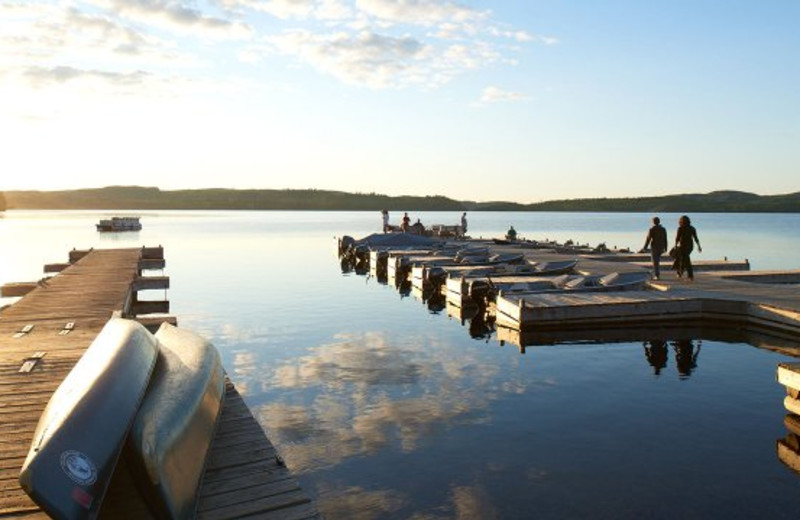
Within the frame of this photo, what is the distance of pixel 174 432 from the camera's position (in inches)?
268

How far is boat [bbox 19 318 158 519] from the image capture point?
18.0 ft

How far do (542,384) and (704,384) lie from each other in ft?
12.0

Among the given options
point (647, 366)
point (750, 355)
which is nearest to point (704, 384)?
point (647, 366)

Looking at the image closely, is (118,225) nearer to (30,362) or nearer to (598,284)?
(598,284)

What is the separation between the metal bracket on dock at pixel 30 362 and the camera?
10031mm

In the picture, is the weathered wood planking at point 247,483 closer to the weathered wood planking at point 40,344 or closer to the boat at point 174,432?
the boat at point 174,432

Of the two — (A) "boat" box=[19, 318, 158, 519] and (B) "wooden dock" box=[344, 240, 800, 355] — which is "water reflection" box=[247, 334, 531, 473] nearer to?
(B) "wooden dock" box=[344, 240, 800, 355]

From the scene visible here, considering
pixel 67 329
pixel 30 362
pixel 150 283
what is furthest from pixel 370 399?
pixel 150 283

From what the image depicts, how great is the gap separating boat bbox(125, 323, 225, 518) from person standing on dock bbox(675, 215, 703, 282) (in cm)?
1811

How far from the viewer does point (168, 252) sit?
6525 centimetres

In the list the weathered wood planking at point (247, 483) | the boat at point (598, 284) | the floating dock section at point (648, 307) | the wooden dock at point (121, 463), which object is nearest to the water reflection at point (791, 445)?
the floating dock section at point (648, 307)

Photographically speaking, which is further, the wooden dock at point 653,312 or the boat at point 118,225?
the boat at point 118,225

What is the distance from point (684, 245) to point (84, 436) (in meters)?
22.2

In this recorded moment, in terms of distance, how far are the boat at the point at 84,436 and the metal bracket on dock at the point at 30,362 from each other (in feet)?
9.97
